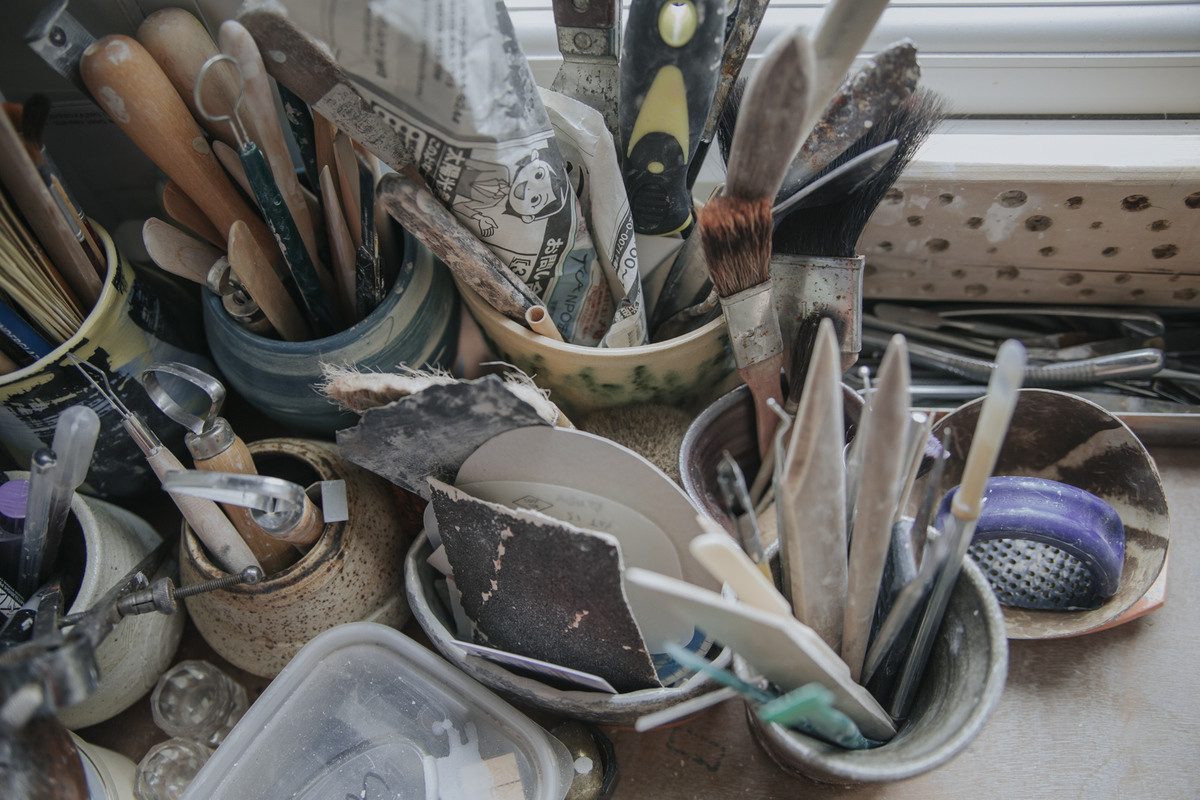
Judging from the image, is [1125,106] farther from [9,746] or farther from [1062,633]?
[9,746]

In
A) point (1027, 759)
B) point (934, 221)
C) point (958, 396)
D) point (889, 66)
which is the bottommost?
point (1027, 759)

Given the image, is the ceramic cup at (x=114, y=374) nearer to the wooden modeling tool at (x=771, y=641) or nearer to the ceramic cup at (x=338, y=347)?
the ceramic cup at (x=338, y=347)

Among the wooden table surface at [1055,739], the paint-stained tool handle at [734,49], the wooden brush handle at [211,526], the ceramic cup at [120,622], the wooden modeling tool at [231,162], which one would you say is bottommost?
the wooden table surface at [1055,739]

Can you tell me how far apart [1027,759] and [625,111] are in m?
0.39

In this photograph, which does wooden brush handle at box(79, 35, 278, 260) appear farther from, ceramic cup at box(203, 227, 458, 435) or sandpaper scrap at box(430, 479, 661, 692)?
sandpaper scrap at box(430, 479, 661, 692)

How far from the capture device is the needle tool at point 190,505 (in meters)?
0.37

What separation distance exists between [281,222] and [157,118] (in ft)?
0.23

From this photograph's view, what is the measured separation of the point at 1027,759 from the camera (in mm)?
393

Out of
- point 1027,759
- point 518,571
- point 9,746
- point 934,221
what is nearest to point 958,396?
point 934,221

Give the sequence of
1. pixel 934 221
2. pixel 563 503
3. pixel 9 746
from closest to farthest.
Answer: pixel 9 746 → pixel 563 503 → pixel 934 221

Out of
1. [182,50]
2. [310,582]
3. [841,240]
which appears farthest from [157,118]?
[841,240]

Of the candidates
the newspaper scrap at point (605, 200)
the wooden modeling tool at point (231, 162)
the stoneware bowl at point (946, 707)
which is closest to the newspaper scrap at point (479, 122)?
the newspaper scrap at point (605, 200)

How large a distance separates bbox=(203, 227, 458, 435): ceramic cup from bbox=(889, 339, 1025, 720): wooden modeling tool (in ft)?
0.95

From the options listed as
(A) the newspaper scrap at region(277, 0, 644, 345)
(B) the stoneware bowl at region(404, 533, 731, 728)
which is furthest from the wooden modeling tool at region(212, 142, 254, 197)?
(B) the stoneware bowl at region(404, 533, 731, 728)
